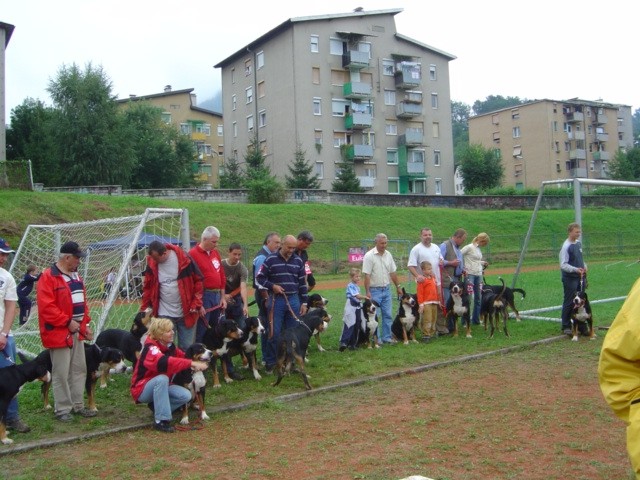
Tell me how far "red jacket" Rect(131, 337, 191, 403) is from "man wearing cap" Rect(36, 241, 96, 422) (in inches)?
30.2

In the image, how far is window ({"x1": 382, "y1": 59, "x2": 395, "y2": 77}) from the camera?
51.2 metres

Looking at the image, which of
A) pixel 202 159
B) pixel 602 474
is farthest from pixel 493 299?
pixel 202 159

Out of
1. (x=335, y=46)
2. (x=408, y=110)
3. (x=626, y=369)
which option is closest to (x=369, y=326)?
(x=626, y=369)

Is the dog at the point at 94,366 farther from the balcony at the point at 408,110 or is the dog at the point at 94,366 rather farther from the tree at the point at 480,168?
the tree at the point at 480,168

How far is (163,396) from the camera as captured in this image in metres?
6.22

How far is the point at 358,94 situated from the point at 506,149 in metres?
26.8

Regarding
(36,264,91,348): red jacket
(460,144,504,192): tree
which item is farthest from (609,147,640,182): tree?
(36,264,91,348): red jacket

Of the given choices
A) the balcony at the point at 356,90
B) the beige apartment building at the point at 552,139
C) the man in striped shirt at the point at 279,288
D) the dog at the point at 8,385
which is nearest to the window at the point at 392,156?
the balcony at the point at 356,90

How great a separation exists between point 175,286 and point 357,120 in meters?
42.9

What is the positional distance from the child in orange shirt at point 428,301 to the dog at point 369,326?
1025 millimetres

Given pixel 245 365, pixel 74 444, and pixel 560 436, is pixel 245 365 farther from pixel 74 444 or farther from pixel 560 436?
pixel 560 436

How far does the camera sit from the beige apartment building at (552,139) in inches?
2603

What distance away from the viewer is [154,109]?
52625mm

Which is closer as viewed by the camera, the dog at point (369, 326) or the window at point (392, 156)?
the dog at point (369, 326)
